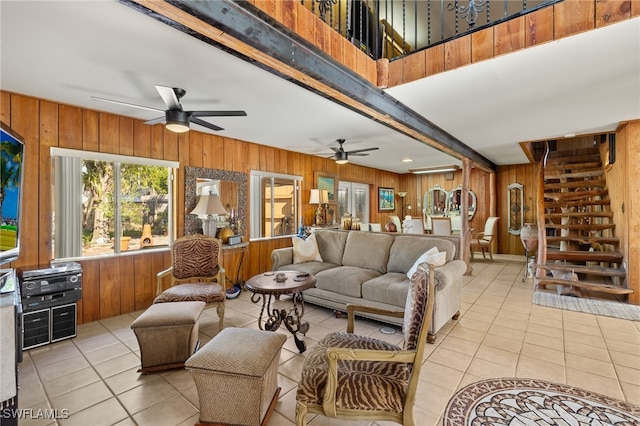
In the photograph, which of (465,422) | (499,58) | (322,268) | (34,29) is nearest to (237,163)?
(322,268)

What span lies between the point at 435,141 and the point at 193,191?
3.62m

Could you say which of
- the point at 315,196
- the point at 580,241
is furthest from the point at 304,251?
the point at 580,241

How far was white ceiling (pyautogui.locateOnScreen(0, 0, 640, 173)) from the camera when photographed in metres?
1.87

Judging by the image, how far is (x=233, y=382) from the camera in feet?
5.34

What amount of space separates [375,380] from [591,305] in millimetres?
4093

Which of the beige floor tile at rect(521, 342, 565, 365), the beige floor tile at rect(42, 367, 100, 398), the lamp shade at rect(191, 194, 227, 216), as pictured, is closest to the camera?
the beige floor tile at rect(42, 367, 100, 398)

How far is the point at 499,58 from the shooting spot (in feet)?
7.32

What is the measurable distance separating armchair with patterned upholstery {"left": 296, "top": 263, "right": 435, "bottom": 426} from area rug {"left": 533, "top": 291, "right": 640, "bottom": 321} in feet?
11.6

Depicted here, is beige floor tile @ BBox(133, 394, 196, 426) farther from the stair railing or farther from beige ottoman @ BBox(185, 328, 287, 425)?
the stair railing

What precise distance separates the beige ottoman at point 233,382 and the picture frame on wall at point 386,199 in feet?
24.1

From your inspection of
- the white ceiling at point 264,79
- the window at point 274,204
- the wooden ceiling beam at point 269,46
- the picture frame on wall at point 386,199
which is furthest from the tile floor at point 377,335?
the picture frame on wall at point 386,199

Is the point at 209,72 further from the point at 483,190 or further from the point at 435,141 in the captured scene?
the point at 483,190

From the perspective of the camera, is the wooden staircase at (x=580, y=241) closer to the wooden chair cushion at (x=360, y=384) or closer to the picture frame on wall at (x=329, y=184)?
the picture frame on wall at (x=329, y=184)

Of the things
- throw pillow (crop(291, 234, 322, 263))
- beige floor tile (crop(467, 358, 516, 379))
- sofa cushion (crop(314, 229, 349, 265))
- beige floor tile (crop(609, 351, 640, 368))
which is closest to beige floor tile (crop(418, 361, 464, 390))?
beige floor tile (crop(467, 358, 516, 379))
